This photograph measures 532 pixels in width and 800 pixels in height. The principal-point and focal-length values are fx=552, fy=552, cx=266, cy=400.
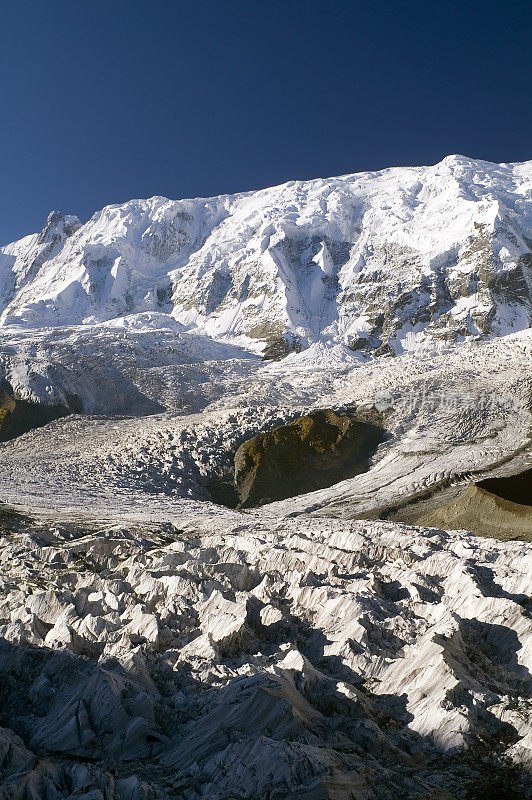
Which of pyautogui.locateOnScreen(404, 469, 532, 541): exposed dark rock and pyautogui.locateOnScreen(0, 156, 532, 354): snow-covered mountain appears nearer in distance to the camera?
pyautogui.locateOnScreen(404, 469, 532, 541): exposed dark rock

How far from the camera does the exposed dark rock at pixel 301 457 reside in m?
40.1

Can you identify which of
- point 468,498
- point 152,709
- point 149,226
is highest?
point 149,226

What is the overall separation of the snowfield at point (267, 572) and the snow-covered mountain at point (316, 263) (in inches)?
37.3

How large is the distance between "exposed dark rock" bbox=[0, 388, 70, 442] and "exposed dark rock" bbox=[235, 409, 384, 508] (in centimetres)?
2229

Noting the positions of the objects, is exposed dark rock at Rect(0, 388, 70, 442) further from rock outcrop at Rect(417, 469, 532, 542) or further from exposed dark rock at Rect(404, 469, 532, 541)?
rock outcrop at Rect(417, 469, 532, 542)

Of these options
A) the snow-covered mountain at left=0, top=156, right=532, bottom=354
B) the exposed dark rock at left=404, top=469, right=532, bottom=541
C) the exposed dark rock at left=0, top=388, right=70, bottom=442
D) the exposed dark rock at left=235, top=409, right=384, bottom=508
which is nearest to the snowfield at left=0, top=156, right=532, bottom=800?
the snow-covered mountain at left=0, top=156, right=532, bottom=354

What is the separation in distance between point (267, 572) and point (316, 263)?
9277 cm

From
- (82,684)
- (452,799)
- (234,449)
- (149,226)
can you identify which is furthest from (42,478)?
(149,226)

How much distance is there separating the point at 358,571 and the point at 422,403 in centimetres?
3304

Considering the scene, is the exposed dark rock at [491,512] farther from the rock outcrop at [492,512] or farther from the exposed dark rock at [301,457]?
A: the exposed dark rock at [301,457]

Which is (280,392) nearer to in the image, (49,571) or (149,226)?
(49,571)

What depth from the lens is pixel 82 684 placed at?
34.0 feet

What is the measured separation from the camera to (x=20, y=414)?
53.2m

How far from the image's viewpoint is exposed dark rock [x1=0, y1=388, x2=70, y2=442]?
5124 cm
